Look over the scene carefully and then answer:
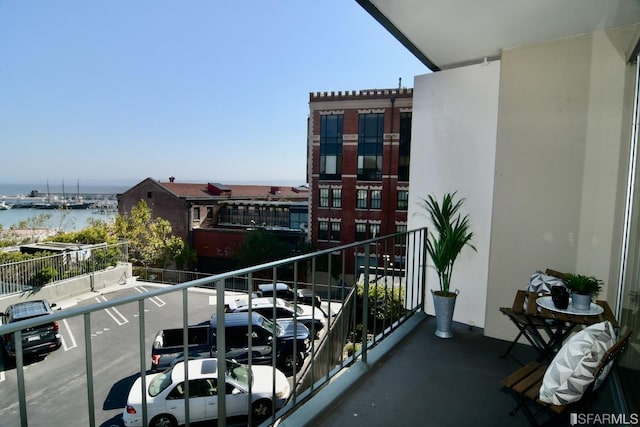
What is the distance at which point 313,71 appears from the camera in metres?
34.0

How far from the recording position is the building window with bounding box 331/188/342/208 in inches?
816

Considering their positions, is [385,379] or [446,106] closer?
[385,379]

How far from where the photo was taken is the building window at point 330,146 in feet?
67.8

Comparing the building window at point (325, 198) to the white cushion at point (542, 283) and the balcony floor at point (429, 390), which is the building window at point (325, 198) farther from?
the white cushion at point (542, 283)

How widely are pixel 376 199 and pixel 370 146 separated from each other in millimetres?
3137

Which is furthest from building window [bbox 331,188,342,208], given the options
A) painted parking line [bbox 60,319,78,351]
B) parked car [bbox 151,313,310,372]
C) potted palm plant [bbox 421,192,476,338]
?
potted palm plant [bbox 421,192,476,338]

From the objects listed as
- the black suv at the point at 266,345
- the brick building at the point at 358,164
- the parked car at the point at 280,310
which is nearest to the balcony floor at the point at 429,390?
the black suv at the point at 266,345

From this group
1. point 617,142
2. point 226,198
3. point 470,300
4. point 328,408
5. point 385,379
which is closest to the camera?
point 328,408

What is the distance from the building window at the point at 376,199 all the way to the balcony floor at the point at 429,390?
17.4m

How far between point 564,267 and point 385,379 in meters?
1.64

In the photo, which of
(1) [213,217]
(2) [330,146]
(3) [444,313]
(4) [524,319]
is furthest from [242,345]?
(1) [213,217]

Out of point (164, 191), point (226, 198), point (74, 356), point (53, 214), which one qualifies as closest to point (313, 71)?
point (226, 198)

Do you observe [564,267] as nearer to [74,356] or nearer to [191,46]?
[74,356]

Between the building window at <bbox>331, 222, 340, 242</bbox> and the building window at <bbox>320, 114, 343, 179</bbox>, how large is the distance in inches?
112
